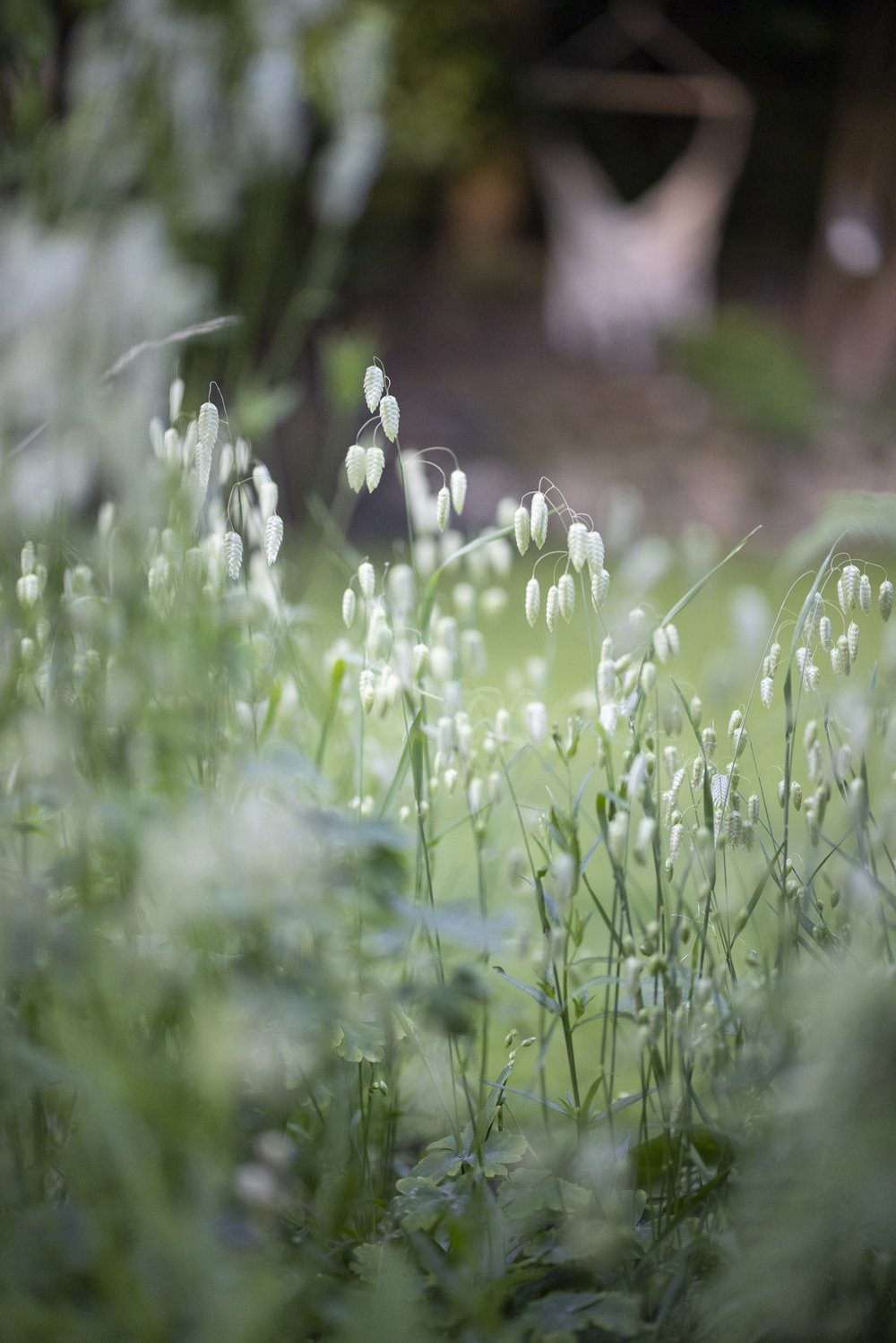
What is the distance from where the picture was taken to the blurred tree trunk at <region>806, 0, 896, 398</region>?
5199mm

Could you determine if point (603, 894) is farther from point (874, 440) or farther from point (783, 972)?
point (874, 440)

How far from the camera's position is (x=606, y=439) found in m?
4.88

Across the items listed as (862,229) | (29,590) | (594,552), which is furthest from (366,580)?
(862,229)

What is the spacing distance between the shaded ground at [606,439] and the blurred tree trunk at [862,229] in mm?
470

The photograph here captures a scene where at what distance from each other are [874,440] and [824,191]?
1.67 meters

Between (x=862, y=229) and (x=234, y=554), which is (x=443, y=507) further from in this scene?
(x=862, y=229)

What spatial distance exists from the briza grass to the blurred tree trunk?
474cm

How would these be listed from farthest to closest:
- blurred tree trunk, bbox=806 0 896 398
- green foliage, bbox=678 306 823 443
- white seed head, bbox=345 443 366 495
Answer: blurred tree trunk, bbox=806 0 896 398, green foliage, bbox=678 306 823 443, white seed head, bbox=345 443 366 495

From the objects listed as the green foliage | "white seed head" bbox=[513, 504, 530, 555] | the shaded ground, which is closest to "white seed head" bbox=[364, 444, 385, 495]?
"white seed head" bbox=[513, 504, 530, 555]

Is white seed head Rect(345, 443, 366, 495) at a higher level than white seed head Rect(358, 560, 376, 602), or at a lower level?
higher

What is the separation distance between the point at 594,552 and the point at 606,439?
416cm

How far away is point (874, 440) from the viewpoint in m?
4.85

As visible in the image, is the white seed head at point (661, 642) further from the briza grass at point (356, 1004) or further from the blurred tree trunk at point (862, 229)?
the blurred tree trunk at point (862, 229)

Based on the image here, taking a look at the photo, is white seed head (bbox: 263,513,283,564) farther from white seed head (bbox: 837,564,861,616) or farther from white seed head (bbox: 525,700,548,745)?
white seed head (bbox: 837,564,861,616)
